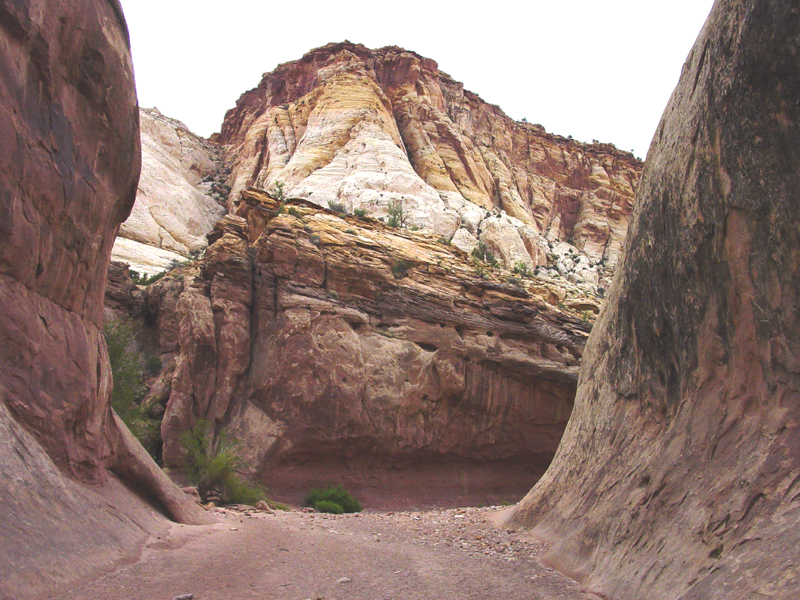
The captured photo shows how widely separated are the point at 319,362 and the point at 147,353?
14.6 m

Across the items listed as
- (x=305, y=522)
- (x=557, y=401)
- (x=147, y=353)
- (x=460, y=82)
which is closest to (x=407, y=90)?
(x=460, y=82)

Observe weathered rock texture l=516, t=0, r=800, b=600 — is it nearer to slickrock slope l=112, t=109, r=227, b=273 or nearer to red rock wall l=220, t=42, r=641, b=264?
red rock wall l=220, t=42, r=641, b=264

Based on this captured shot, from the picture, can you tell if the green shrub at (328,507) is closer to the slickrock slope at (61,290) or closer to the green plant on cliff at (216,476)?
the green plant on cliff at (216,476)

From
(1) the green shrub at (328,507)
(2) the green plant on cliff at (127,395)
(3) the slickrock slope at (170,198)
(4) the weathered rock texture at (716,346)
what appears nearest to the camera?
(4) the weathered rock texture at (716,346)

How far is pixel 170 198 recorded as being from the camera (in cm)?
5269

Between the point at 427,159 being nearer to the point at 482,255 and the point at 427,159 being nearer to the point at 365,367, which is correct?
the point at 482,255

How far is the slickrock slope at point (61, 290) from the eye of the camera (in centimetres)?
563

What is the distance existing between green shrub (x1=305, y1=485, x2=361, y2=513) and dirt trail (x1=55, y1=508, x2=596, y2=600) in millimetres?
7816

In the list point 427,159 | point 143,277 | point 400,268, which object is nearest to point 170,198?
point 143,277

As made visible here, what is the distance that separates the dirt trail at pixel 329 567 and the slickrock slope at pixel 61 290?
54cm

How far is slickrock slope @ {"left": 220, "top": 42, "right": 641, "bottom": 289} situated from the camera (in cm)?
4384

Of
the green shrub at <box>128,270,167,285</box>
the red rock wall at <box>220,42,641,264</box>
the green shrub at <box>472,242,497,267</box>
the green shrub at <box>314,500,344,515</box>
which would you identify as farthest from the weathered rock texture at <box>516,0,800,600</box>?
the red rock wall at <box>220,42,641,264</box>

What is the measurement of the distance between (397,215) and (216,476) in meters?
24.1

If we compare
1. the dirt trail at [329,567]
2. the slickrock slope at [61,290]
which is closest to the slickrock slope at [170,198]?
the slickrock slope at [61,290]
